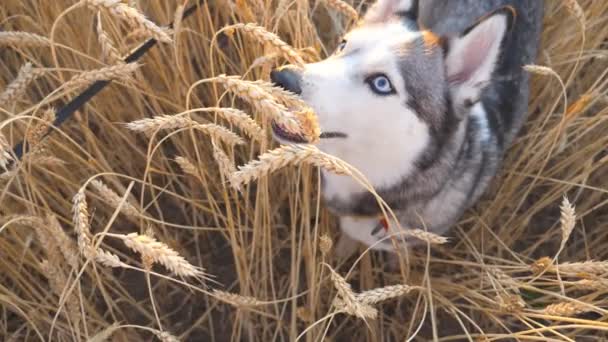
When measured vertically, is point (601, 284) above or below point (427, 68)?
below

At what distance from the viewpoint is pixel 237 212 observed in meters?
1.50

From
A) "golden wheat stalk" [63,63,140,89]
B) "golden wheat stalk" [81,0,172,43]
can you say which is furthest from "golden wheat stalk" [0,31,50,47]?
"golden wheat stalk" [81,0,172,43]

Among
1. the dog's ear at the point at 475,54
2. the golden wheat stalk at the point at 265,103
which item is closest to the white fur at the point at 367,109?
the dog's ear at the point at 475,54

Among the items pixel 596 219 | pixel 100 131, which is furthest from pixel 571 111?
pixel 100 131

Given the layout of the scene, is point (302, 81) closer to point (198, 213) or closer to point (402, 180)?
point (402, 180)

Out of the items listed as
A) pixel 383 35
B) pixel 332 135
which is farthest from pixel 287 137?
pixel 383 35

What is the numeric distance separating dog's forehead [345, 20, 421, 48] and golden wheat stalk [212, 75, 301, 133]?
0.50m

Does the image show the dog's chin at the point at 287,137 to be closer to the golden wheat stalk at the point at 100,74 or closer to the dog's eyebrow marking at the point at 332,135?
the dog's eyebrow marking at the point at 332,135

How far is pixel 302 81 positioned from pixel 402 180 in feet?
1.16

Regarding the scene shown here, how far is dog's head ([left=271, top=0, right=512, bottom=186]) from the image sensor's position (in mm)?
1335

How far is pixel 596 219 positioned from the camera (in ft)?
6.68

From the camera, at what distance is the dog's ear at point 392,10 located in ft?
5.02

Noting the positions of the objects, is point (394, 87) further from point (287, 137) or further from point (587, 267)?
point (587, 267)

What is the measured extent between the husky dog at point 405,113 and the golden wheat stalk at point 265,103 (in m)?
0.31
